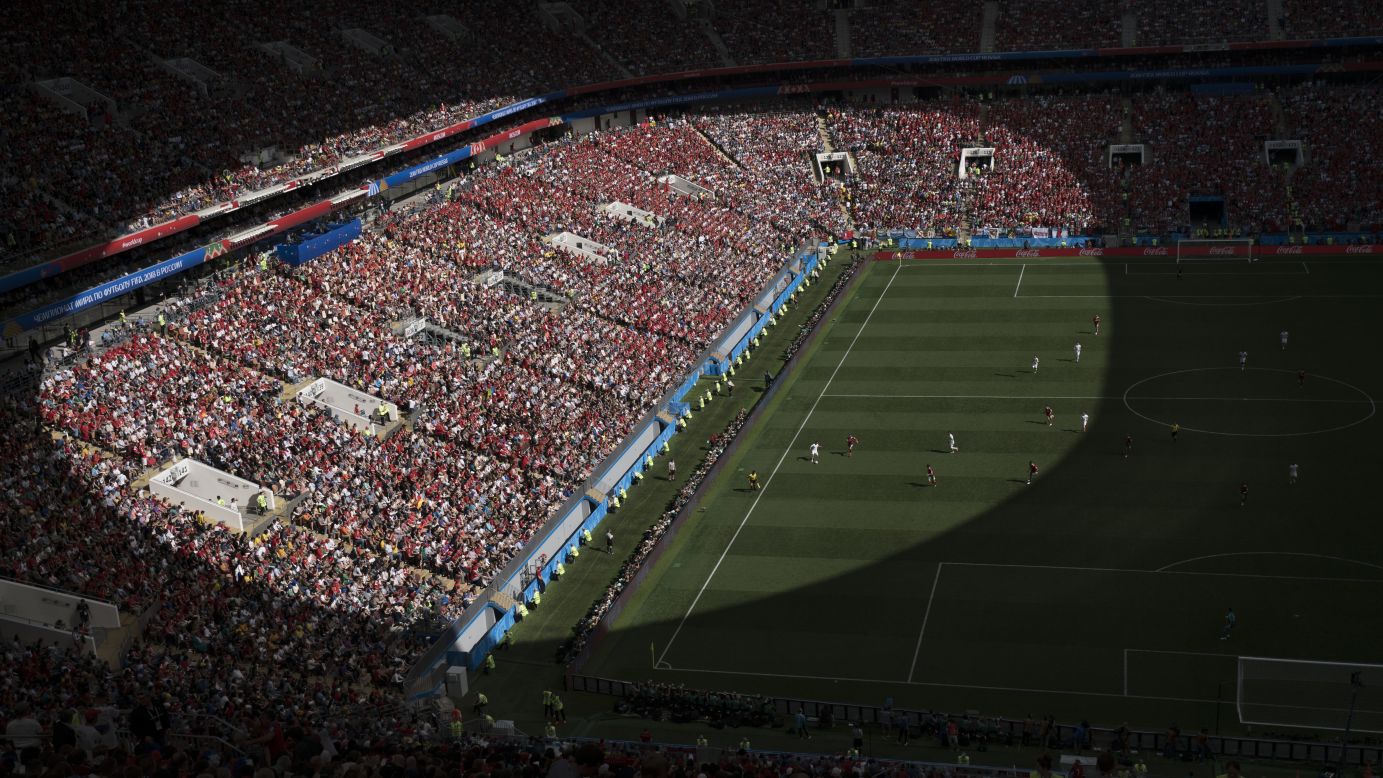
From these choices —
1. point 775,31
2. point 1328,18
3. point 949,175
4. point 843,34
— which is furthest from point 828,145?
point 1328,18

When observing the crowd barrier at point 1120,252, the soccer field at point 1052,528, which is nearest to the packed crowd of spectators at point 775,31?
the crowd barrier at point 1120,252

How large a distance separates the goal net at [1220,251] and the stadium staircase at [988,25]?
21351 millimetres

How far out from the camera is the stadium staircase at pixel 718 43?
287 feet

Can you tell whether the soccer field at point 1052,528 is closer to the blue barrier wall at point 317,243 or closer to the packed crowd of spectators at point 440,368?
the packed crowd of spectators at point 440,368

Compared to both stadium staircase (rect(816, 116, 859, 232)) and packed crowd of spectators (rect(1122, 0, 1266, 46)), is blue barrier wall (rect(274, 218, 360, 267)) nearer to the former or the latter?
stadium staircase (rect(816, 116, 859, 232))

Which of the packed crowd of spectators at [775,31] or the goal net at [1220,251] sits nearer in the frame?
the goal net at [1220,251]

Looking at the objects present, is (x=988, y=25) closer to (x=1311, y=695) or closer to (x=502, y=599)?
(x=502, y=599)

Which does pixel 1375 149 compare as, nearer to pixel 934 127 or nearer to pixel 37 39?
pixel 934 127

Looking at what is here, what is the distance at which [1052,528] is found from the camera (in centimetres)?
4166

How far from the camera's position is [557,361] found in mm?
52625

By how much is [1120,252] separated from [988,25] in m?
22.1

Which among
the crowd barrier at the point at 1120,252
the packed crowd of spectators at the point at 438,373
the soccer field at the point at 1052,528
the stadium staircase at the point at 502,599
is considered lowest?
the crowd barrier at the point at 1120,252

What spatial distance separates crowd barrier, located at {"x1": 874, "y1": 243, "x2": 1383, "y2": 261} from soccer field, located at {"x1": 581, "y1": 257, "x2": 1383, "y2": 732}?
21.5 feet

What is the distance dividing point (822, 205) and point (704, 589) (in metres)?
45.3
